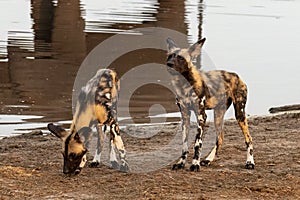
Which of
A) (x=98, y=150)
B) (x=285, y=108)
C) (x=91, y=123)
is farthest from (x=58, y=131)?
(x=285, y=108)

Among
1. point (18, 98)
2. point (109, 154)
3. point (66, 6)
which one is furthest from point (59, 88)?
point (66, 6)

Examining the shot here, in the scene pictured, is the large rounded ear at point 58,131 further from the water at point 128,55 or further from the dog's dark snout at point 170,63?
the water at point 128,55

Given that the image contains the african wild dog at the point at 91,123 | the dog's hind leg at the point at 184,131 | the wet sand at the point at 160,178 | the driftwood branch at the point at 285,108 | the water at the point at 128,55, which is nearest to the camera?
the wet sand at the point at 160,178

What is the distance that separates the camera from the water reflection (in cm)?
1478

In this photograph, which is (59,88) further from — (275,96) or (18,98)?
(275,96)

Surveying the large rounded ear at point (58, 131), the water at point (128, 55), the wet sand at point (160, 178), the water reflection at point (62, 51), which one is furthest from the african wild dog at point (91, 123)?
the water reflection at point (62, 51)

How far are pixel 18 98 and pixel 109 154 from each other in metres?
4.96

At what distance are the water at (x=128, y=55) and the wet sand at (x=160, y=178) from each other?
2.73 m

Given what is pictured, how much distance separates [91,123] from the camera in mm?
9203

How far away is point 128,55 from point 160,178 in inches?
421

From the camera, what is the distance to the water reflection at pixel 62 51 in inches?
582

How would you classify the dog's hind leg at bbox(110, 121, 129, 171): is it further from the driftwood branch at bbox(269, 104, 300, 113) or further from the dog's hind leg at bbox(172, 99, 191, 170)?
the driftwood branch at bbox(269, 104, 300, 113)

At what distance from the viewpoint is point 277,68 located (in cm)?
1964

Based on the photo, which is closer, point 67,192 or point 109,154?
point 67,192
